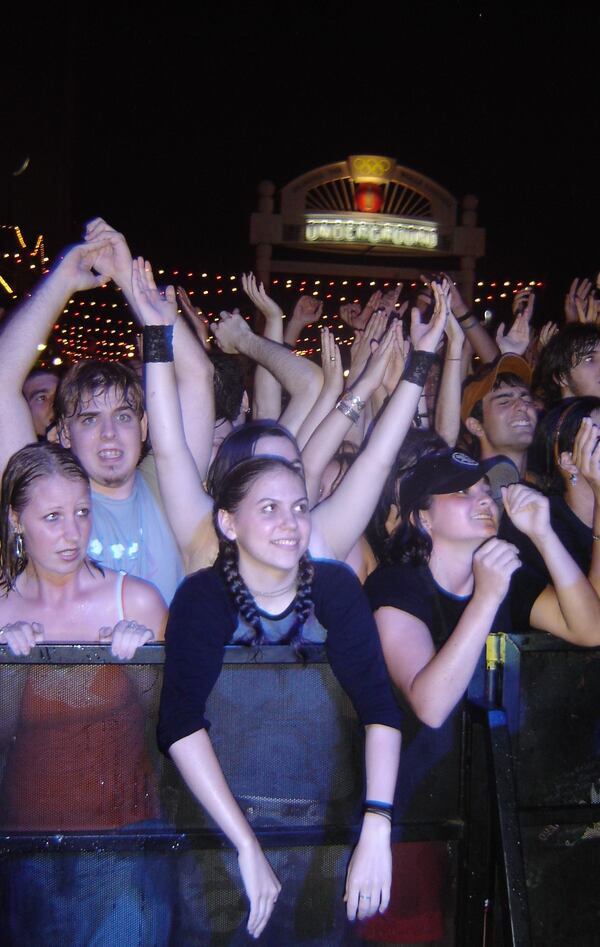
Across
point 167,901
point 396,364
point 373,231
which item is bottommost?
point 167,901

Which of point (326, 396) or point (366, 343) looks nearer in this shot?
point (326, 396)

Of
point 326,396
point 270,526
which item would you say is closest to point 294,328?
point 326,396

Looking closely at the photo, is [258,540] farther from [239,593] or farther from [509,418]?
[509,418]

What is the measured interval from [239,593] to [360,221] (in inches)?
291

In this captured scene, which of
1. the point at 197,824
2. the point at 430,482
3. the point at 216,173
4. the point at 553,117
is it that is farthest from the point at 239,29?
the point at 197,824

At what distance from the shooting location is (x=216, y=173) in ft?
57.2

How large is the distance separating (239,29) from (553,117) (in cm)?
590

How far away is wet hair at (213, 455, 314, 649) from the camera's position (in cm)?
220

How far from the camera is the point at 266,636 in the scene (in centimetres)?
221

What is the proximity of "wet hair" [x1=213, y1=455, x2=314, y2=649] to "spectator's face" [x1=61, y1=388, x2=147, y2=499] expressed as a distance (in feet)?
1.76

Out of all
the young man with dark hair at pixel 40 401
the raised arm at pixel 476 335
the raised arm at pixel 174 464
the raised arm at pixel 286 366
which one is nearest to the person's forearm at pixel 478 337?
the raised arm at pixel 476 335

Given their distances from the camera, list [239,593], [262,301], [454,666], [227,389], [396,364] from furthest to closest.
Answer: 1. [262,301]
2. [396,364]
3. [227,389]
4. [239,593]
5. [454,666]

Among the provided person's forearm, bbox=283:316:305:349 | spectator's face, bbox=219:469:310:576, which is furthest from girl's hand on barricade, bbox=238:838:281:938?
person's forearm, bbox=283:316:305:349

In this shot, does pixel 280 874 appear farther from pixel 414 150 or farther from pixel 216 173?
pixel 216 173
